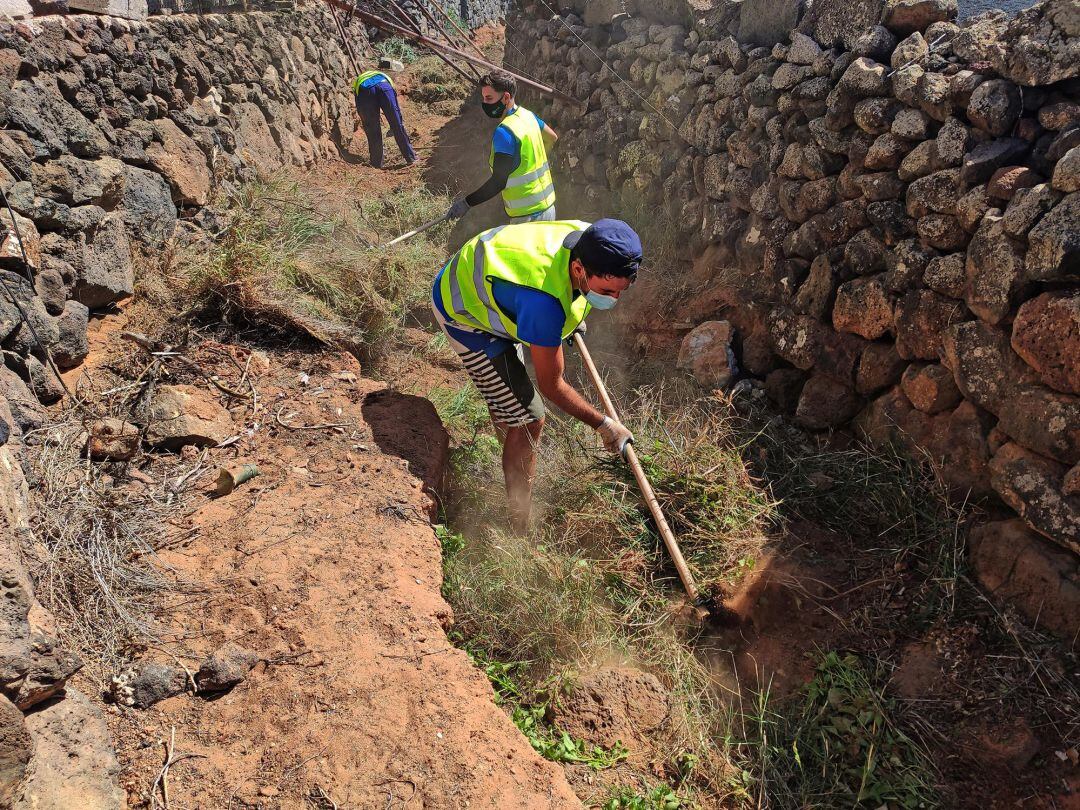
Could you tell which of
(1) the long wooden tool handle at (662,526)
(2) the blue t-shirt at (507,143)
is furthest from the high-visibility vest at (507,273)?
(2) the blue t-shirt at (507,143)

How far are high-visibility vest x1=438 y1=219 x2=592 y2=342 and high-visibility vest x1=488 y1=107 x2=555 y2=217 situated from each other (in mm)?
1793

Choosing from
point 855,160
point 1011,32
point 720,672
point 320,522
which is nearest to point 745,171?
point 855,160

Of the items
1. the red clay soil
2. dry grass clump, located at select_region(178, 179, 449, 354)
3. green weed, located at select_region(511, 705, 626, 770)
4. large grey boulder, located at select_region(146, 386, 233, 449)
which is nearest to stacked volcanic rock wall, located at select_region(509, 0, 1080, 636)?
green weed, located at select_region(511, 705, 626, 770)

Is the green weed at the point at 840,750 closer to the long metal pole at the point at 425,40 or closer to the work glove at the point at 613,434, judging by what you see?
the work glove at the point at 613,434

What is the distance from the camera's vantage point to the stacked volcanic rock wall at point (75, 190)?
207 centimetres

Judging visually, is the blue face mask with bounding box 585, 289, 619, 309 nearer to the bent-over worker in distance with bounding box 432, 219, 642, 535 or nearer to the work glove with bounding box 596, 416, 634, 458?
the bent-over worker in distance with bounding box 432, 219, 642, 535

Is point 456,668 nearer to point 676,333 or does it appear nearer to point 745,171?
point 676,333

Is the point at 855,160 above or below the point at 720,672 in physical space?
above

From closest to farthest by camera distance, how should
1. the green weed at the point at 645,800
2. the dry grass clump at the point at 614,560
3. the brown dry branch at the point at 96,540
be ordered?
the brown dry branch at the point at 96,540
the green weed at the point at 645,800
the dry grass clump at the point at 614,560

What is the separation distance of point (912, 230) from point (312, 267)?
12.3ft

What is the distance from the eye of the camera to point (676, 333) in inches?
206

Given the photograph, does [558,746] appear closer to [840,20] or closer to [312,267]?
[312,267]

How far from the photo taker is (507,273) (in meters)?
3.16

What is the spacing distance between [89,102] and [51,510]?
2.82m
